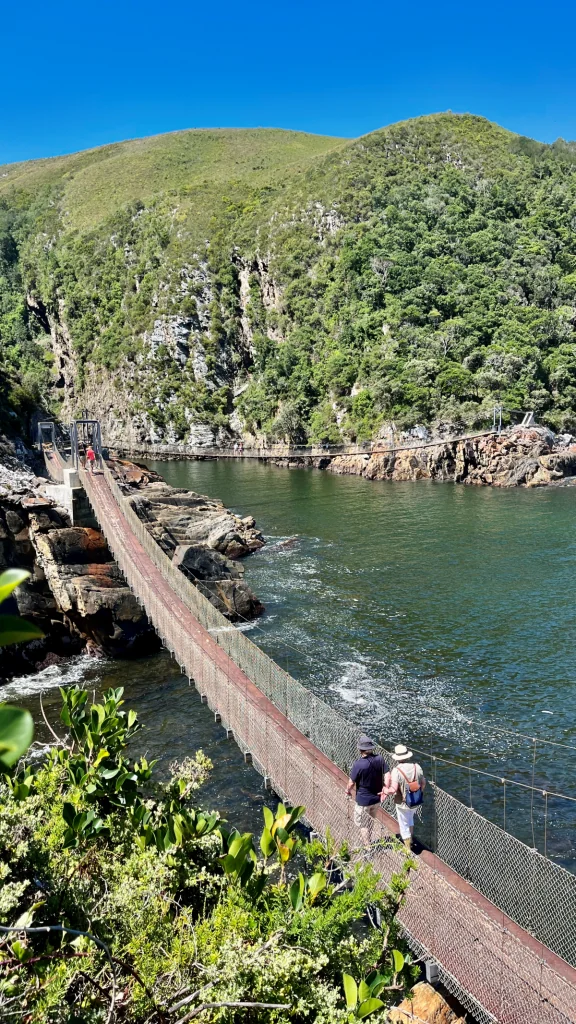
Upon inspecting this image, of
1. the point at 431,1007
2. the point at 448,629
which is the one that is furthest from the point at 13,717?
the point at 448,629

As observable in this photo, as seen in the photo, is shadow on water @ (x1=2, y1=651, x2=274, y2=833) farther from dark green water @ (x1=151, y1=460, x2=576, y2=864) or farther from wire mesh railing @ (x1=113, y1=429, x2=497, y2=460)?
wire mesh railing @ (x1=113, y1=429, x2=497, y2=460)

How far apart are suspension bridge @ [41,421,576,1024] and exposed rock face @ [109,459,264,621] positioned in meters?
8.05

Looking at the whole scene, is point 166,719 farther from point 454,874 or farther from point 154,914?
point 154,914

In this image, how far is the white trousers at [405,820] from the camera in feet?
28.3

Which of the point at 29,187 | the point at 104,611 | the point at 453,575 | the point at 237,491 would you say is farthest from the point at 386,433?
the point at 29,187

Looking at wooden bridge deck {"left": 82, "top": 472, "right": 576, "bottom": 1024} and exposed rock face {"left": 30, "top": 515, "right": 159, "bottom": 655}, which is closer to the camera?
wooden bridge deck {"left": 82, "top": 472, "right": 576, "bottom": 1024}

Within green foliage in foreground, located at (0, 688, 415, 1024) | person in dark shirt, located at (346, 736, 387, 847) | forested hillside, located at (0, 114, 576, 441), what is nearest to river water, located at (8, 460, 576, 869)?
person in dark shirt, located at (346, 736, 387, 847)

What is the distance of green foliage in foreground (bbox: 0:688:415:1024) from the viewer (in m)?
4.26

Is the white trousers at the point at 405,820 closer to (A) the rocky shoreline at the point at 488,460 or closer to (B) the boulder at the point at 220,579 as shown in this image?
(B) the boulder at the point at 220,579

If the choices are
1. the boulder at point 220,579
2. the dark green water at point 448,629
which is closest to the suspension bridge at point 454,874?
the dark green water at point 448,629

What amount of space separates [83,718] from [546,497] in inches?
1688

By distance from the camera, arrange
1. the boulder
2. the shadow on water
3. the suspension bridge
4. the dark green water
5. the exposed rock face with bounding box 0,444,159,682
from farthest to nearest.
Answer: the boulder → the exposed rock face with bounding box 0,444,159,682 → the dark green water → the shadow on water → the suspension bridge

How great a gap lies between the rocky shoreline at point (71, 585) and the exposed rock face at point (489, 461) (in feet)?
105

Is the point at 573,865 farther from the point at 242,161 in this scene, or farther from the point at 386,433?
the point at 242,161
